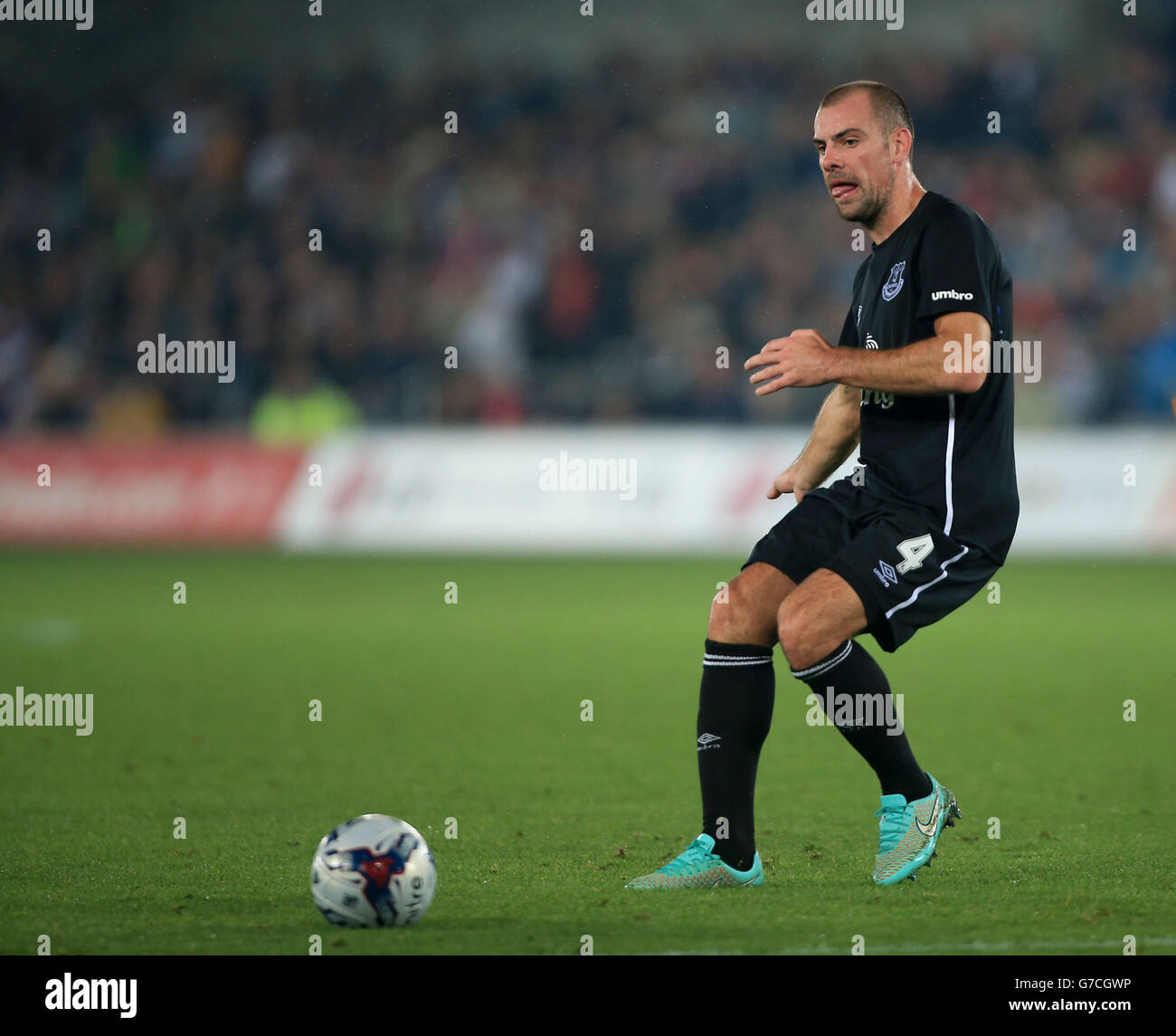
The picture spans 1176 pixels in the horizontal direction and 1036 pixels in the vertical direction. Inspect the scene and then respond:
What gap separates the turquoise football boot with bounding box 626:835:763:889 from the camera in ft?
16.8

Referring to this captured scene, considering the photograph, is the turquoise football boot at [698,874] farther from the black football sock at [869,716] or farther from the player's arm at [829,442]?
the player's arm at [829,442]

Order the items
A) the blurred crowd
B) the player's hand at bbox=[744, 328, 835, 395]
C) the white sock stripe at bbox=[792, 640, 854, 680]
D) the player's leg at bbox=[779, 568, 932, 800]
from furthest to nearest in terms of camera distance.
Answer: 1. the blurred crowd
2. the white sock stripe at bbox=[792, 640, 854, 680]
3. the player's leg at bbox=[779, 568, 932, 800]
4. the player's hand at bbox=[744, 328, 835, 395]

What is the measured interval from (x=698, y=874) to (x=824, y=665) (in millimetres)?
696

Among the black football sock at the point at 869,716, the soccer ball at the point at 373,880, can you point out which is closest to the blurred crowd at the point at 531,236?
the black football sock at the point at 869,716

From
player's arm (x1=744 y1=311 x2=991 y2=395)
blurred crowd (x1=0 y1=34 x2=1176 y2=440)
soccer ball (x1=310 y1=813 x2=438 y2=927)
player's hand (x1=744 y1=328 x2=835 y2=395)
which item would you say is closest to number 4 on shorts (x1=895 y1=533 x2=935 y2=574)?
player's arm (x1=744 y1=311 x2=991 y2=395)

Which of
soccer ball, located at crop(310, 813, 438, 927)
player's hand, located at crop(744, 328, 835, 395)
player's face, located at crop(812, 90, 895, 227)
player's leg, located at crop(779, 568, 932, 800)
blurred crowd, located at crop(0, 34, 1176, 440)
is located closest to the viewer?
soccer ball, located at crop(310, 813, 438, 927)

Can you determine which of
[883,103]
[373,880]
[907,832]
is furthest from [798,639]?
[883,103]

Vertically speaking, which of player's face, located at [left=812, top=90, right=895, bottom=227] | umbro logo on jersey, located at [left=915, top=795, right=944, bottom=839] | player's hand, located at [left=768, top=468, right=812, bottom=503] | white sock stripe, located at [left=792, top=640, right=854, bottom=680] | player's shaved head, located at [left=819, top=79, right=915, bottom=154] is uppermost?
player's shaved head, located at [left=819, top=79, right=915, bottom=154]

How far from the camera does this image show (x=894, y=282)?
17.1ft

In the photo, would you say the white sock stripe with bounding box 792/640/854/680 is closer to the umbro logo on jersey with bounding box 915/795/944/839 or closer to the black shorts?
the black shorts

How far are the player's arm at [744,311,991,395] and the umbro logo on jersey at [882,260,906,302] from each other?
10.7 inches

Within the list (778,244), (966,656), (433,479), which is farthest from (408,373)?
(966,656)

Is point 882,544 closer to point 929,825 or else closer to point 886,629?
point 886,629

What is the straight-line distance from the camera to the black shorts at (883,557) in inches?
199
